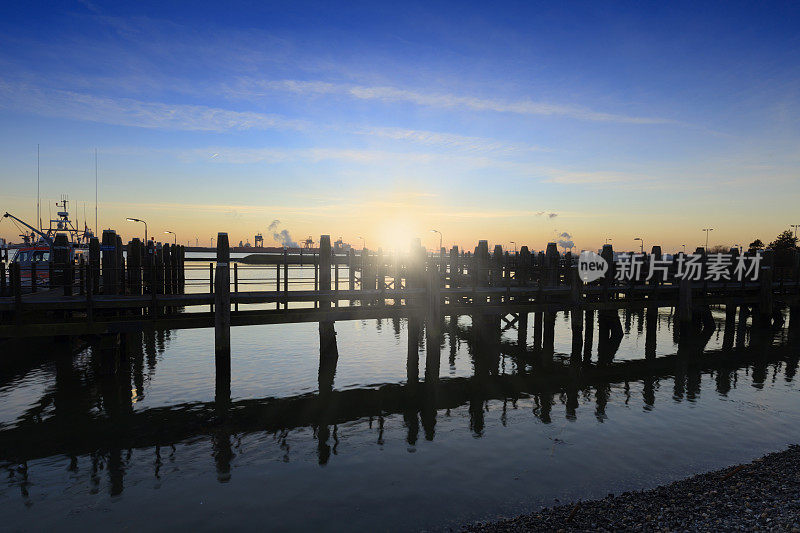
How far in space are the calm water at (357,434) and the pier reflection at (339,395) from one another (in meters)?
0.08

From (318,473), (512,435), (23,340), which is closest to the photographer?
(318,473)

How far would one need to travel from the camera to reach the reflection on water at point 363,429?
913 centimetres

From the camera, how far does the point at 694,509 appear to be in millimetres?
8188

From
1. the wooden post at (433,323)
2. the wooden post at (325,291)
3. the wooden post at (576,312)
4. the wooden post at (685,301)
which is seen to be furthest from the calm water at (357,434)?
the wooden post at (685,301)

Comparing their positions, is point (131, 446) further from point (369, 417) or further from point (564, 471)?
point (564, 471)

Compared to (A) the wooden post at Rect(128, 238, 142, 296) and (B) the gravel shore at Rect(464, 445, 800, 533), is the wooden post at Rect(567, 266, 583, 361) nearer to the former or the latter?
(B) the gravel shore at Rect(464, 445, 800, 533)

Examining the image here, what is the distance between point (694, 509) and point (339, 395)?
10886 millimetres

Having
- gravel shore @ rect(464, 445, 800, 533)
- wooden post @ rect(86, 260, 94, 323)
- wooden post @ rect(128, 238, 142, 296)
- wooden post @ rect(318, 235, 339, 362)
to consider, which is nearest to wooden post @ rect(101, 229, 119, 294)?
wooden post @ rect(128, 238, 142, 296)

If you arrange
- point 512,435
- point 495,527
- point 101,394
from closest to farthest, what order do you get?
point 495,527 < point 512,435 < point 101,394

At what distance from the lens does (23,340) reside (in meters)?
22.5

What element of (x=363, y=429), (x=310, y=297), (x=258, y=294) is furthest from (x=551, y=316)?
(x=258, y=294)

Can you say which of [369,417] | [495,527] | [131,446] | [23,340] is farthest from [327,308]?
[23,340]

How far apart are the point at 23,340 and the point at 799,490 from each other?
97.1 feet

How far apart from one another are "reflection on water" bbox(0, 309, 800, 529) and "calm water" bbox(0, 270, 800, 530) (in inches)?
2.3
